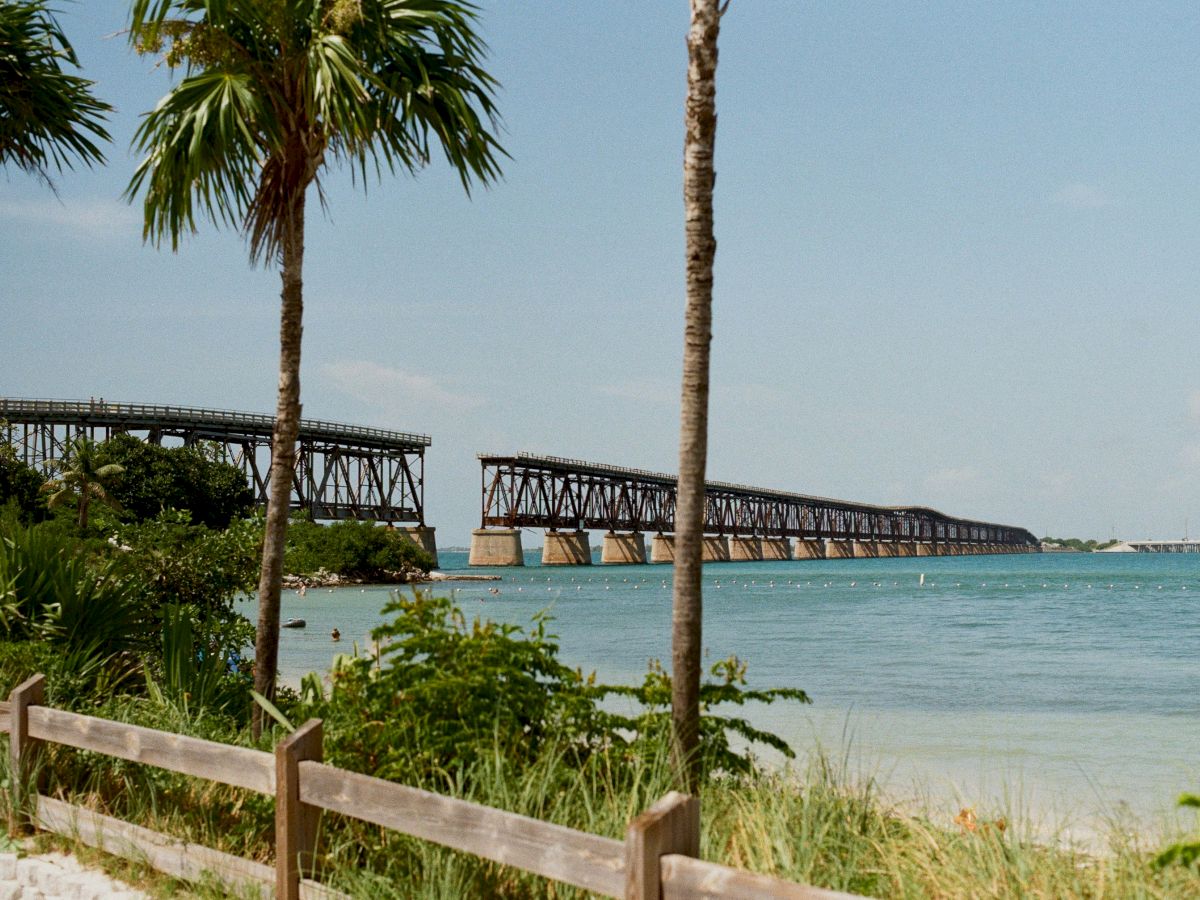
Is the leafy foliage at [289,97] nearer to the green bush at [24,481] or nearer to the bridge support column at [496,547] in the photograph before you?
the green bush at [24,481]

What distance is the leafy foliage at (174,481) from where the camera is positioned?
8081cm

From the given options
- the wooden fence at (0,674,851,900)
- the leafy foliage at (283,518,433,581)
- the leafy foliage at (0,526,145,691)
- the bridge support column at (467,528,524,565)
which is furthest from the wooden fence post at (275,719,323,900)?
the bridge support column at (467,528,524,565)

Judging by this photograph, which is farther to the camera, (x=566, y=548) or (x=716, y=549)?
(x=716, y=549)

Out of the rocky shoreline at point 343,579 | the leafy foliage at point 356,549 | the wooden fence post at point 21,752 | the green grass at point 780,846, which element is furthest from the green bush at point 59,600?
the leafy foliage at point 356,549

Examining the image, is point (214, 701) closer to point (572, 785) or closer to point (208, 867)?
point (208, 867)

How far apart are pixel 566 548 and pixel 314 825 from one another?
153m

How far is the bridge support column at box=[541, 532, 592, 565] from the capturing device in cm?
15726

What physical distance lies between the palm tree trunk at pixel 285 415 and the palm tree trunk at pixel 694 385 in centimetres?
454

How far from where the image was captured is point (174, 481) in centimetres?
8375

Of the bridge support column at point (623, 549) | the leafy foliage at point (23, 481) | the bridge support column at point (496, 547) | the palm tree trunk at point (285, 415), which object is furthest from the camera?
the bridge support column at point (623, 549)

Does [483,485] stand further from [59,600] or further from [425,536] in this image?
[59,600]

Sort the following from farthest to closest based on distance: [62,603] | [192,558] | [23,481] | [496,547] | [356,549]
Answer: [496,547] → [356,549] → [23,481] → [192,558] → [62,603]

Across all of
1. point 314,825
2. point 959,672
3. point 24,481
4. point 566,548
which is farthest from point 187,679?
point 566,548

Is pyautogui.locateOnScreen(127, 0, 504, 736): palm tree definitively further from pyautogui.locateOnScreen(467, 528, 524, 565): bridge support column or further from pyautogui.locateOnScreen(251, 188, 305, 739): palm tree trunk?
pyautogui.locateOnScreen(467, 528, 524, 565): bridge support column
